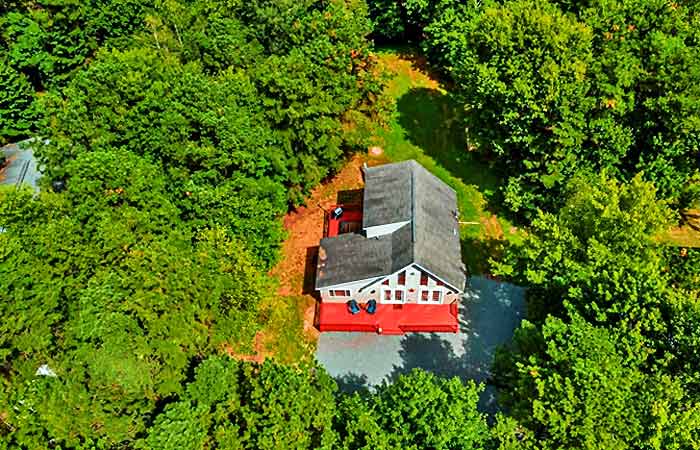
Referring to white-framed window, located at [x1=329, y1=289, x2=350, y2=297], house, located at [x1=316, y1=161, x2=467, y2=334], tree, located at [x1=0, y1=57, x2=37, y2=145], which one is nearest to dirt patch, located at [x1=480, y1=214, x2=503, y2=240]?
house, located at [x1=316, y1=161, x2=467, y2=334]

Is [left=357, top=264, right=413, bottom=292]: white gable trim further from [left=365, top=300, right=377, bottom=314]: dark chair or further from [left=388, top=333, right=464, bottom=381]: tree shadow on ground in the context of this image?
[left=388, top=333, right=464, bottom=381]: tree shadow on ground

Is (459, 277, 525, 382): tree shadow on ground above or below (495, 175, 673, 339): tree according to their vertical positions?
below

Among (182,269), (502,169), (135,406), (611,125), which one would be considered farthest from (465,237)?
(135,406)

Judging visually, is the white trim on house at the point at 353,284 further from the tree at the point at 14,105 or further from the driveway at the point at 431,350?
the tree at the point at 14,105

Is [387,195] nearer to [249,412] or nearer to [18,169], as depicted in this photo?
[249,412]

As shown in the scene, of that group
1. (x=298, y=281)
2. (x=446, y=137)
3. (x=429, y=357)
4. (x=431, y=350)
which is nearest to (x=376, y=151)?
(x=446, y=137)

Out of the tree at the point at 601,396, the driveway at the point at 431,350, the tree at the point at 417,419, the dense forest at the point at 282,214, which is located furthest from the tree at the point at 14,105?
the tree at the point at 601,396

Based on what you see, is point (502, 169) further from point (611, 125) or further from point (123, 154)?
point (123, 154)
